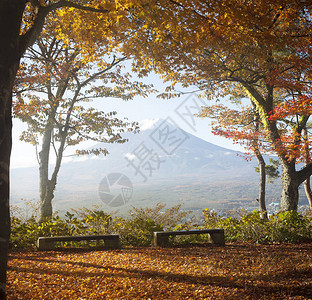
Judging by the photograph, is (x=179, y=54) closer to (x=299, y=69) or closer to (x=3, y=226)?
(x=299, y=69)

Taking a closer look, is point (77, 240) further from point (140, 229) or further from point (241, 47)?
point (241, 47)

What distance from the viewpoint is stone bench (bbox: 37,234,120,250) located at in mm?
6512

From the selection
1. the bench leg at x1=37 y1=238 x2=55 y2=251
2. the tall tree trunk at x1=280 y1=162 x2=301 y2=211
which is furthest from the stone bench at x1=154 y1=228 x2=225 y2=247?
the tall tree trunk at x1=280 y1=162 x2=301 y2=211

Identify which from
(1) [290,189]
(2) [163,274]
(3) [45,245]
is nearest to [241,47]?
(1) [290,189]

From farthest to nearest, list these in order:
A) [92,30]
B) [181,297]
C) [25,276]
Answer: [92,30] < [25,276] < [181,297]

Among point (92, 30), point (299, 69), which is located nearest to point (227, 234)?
point (299, 69)

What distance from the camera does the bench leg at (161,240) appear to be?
264 inches

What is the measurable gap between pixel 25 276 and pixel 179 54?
262 inches

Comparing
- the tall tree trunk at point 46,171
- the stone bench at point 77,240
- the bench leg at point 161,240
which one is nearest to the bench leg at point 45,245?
the stone bench at point 77,240

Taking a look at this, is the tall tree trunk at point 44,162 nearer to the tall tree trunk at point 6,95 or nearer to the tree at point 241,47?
the tree at point 241,47

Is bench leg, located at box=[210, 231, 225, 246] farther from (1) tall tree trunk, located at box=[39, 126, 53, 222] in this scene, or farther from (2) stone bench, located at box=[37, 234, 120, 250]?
(1) tall tree trunk, located at box=[39, 126, 53, 222]

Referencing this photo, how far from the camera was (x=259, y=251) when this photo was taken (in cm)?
599

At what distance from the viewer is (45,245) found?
652cm

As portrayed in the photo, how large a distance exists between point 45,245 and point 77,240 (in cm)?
77
